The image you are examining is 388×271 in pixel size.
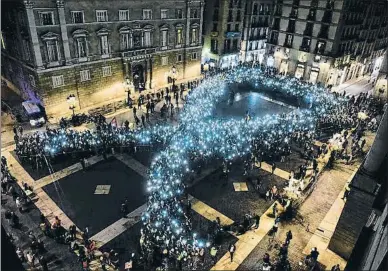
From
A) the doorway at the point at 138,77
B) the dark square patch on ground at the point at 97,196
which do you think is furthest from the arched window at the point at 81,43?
the dark square patch on ground at the point at 97,196

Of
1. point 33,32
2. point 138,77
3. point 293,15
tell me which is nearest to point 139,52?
point 138,77

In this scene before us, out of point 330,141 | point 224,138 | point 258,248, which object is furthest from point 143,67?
point 258,248

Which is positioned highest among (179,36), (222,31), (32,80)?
(179,36)

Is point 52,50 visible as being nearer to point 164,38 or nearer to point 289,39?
point 164,38

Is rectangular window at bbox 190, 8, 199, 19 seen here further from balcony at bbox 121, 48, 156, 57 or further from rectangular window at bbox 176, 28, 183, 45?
balcony at bbox 121, 48, 156, 57

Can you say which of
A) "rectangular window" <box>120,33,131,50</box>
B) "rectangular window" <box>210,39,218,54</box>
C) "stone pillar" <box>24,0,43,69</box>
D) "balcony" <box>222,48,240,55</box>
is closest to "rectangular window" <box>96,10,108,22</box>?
"rectangular window" <box>120,33,131,50</box>

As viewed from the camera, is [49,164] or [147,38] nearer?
[49,164]
